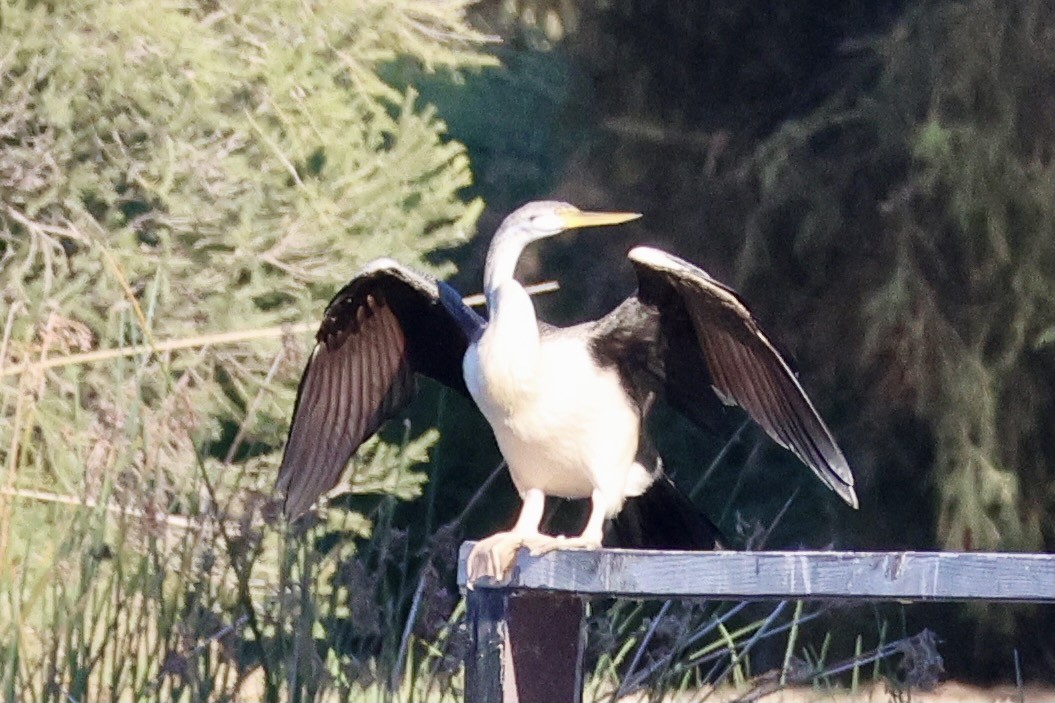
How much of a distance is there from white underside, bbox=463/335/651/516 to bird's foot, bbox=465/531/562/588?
1.24 feet

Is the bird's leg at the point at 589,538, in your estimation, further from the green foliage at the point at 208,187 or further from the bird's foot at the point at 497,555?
the green foliage at the point at 208,187

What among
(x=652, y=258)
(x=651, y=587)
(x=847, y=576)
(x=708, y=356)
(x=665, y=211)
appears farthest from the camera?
(x=665, y=211)

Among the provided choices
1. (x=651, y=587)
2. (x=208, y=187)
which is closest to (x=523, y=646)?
(x=651, y=587)

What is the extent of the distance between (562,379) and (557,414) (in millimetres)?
70

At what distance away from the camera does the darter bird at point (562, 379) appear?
343 centimetres

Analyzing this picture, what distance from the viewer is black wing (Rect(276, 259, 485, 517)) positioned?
382 cm

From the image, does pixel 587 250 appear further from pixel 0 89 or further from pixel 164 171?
pixel 0 89

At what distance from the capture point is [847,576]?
2.62m

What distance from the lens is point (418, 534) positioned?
26.2 feet

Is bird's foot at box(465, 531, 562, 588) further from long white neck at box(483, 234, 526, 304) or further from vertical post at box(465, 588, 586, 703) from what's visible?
long white neck at box(483, 234, 526, 304)

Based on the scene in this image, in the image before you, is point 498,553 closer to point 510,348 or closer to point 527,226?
point 510,348

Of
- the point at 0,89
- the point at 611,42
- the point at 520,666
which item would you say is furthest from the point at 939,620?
the point at 520,666

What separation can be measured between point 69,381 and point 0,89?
1080 millimetres

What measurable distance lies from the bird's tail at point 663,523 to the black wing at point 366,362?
465 mm
